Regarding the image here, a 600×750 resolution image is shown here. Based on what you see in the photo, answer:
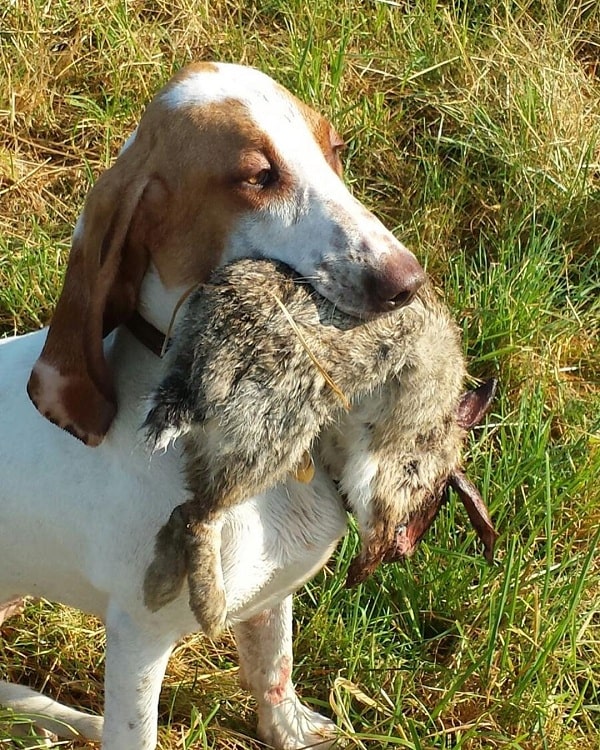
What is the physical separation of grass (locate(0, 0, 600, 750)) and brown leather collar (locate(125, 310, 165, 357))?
0.95 metres

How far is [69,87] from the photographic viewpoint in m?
4.15

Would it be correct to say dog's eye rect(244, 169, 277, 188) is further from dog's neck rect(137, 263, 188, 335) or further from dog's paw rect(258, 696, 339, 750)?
dog's paw rect(258, 696, 339, 750)

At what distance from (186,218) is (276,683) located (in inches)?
45.6

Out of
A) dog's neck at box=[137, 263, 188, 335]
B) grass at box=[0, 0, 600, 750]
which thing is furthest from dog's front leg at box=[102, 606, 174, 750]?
dog's neck at box=[137, 263, 188, 335]

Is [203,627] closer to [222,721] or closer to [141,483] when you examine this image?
[141,483]

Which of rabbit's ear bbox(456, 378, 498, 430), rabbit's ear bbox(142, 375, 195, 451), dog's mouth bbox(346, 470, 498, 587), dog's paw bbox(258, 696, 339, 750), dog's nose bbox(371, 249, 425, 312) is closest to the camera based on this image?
rabbit's ear bbox(142, 375, 195, 451)

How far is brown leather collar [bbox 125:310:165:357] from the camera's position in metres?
2.15

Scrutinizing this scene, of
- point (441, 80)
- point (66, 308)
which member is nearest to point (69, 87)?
point (441, 80)

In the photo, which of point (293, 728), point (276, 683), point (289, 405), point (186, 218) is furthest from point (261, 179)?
point (293, 728)

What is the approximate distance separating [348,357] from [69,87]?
8.86 feet

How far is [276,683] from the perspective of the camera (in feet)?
8.66

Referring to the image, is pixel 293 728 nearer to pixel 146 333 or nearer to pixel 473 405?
pixel 473 405

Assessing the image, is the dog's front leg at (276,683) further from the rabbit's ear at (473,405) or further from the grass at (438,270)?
the rabbit's ear at (473,405)

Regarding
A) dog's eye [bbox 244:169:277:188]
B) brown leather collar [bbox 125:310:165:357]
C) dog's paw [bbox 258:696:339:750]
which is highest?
dog's eye [bbox 244:169:277:188]
